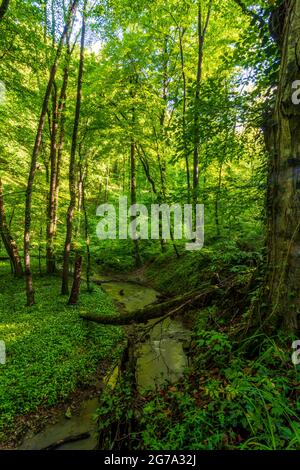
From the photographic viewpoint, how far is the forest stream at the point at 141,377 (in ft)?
13.3

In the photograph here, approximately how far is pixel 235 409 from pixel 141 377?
3.76 meters

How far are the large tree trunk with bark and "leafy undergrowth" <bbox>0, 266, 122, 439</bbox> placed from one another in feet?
14.1

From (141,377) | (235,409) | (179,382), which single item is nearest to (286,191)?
(235,409)

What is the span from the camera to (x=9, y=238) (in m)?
12.3

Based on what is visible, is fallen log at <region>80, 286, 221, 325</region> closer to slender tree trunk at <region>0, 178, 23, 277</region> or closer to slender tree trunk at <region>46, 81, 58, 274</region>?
slender tree trunk at <region>46, 81, 58, 274</region>

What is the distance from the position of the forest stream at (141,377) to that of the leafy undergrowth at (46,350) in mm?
480

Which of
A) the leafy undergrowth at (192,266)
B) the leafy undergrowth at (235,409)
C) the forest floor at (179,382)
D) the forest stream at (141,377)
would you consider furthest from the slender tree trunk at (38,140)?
the leafy undergrowth at (235,409)

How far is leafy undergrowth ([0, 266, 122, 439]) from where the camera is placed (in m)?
4.75

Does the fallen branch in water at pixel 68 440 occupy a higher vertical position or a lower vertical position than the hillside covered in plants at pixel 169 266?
lower

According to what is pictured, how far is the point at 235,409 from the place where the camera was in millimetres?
2293

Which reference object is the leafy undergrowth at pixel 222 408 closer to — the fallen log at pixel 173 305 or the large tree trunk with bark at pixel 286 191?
the large tree trunk with bark at pixel 286 191

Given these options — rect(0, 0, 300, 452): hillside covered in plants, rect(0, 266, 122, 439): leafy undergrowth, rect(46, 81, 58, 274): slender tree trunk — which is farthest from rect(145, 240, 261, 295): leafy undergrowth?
rect(46, 81, 58, 274): slender tree trunk
